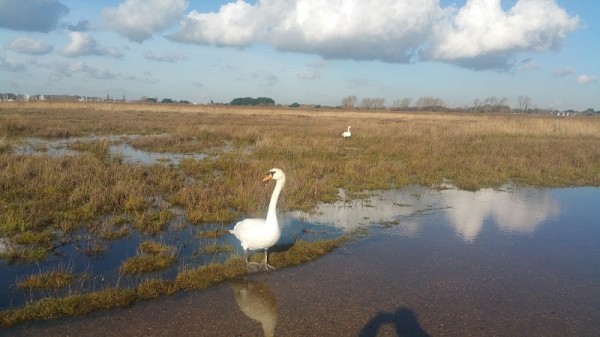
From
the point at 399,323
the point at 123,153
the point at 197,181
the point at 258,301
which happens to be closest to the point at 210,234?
the point at 258,301

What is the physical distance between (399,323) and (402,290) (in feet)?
3.45

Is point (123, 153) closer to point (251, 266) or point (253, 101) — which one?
point (251, 266)

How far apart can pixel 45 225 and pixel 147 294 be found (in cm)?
435

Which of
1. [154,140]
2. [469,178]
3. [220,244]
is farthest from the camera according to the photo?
[154,140]

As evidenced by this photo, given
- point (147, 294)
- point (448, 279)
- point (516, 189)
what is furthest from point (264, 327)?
point (516, 189)

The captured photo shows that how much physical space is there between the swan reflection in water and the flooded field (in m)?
0.02

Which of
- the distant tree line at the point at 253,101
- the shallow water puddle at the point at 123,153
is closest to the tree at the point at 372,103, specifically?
the distant tree line at the point at 253,101

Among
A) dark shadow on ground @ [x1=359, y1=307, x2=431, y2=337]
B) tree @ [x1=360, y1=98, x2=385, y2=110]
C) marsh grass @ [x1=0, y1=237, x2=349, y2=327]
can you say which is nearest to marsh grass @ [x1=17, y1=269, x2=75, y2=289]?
marsh grass @ [x1=0, y1=237, x2=349, y2=327]

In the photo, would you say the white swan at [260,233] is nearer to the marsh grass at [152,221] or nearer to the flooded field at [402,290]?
the flooded field at [402,290]

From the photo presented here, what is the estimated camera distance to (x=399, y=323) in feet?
18.8

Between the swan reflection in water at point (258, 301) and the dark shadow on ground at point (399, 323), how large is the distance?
1.27 metres

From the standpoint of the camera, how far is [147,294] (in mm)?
6102

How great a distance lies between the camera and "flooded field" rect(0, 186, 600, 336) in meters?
5.52

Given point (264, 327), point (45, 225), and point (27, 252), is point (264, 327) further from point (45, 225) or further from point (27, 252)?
point (45, 225)
